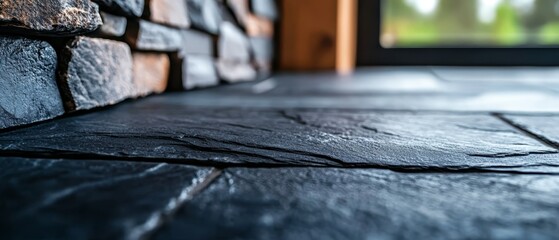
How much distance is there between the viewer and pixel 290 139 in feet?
2.17

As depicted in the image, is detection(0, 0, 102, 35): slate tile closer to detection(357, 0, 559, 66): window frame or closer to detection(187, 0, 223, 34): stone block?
detection(187, 0, 223, 34): stone block

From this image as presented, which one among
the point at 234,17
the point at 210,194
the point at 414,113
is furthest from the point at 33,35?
the point at 234,17

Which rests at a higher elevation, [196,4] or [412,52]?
[196,4]

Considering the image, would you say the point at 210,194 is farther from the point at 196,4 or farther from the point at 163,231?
the point at 196,4

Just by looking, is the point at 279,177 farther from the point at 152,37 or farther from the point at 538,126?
the point at 152,37

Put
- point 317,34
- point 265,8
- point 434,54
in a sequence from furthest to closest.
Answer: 1. point 434,54
2. point 317,34
3. point 265,8

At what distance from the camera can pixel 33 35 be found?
28.3 inches

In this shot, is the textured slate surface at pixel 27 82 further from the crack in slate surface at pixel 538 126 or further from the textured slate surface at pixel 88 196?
the crack in slate surface at pixel 538 126

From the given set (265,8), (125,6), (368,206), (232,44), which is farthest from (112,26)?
(265,8)

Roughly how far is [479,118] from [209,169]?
0.58m

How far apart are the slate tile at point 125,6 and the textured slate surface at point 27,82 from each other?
161 millimetres

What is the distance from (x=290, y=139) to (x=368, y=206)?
278mm

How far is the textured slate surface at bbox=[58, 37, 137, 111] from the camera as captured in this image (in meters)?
0.80

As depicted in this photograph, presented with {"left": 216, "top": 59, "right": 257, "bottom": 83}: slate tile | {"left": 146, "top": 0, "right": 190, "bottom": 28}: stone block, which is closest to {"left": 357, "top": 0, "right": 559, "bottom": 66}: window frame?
{"left": 216, "top": 59, "right": 257, "bottom": 83}: slate tile
